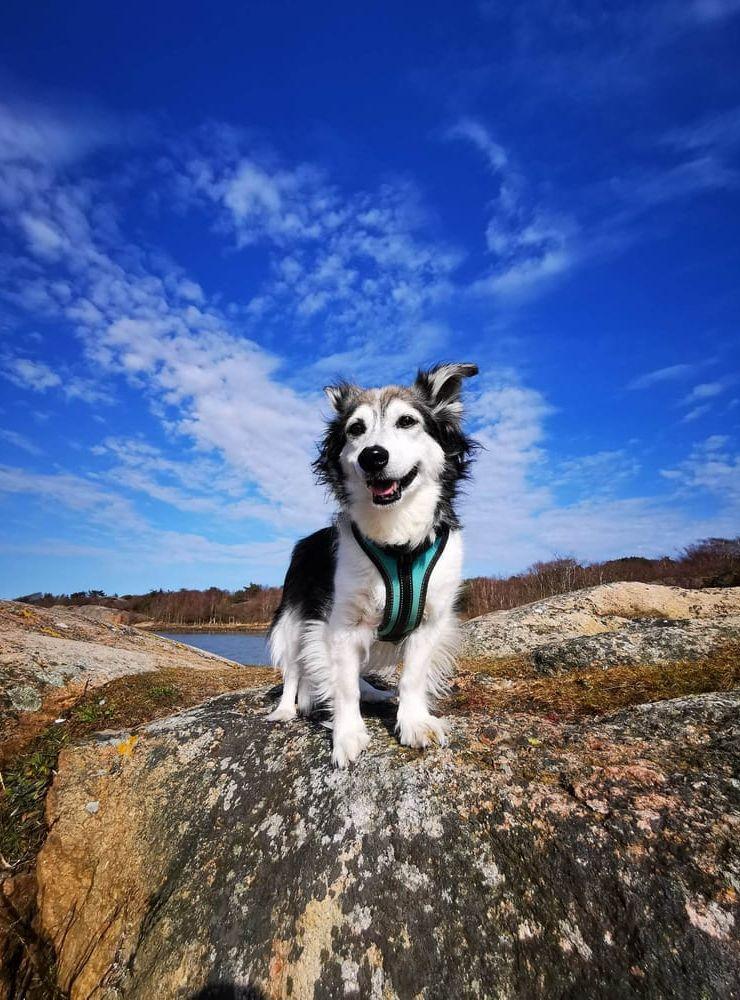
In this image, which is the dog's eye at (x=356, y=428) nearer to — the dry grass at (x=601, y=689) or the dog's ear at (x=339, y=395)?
the dog's ear at (x=339, y=395)

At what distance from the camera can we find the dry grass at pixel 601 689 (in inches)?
157

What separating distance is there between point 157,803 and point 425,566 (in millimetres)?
2590

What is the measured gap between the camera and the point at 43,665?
7.27 metres

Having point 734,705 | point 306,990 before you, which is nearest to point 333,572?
point 306,990

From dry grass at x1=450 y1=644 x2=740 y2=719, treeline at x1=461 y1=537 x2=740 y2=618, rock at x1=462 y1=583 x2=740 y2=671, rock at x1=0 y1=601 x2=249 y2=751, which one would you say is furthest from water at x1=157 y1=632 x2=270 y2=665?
treeline at x1=461 y1=537 x2=740 y2=618

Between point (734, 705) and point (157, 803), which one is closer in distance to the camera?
point (734, 705)

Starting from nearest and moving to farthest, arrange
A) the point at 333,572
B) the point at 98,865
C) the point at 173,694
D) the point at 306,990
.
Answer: the point at 306,990, the point at 98,865, the point at 333,572, the point at 173,694

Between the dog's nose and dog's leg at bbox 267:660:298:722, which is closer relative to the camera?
the dog's nose

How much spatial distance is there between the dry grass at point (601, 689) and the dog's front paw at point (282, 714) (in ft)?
4.62

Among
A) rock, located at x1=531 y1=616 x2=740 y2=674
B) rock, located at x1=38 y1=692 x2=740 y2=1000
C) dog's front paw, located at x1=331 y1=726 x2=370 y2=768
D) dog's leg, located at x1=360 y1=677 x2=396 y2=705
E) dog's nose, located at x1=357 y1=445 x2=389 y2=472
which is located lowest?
rock, located at x1=38 y1=692 x2=740 y2=1000

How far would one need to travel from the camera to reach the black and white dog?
12.7ft

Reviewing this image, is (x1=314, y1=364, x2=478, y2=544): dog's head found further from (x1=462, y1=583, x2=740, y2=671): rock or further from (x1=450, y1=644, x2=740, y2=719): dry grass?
(x1=462, y1=583, x2=740, y2=671): rock

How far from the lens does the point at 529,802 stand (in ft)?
8.98

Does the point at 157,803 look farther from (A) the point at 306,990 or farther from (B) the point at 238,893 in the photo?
(A) the point at 306,990
